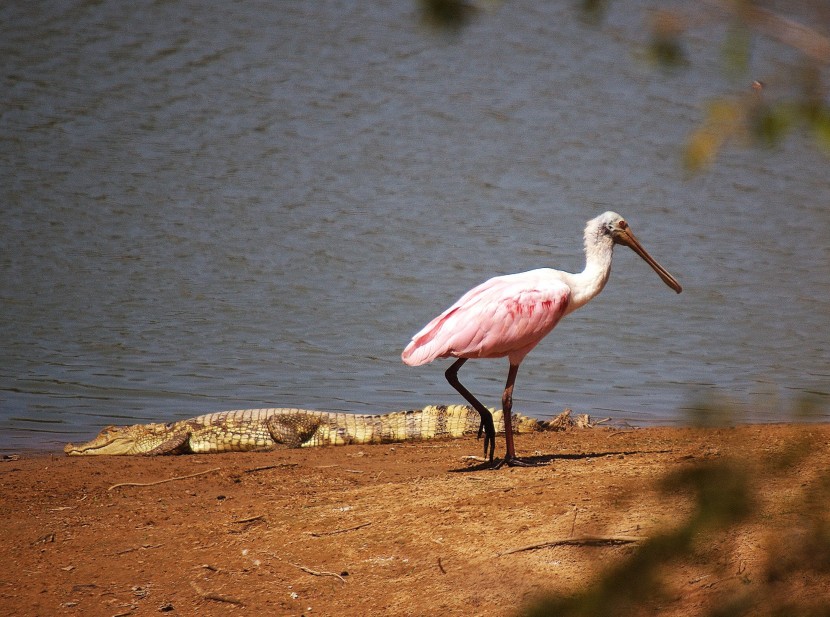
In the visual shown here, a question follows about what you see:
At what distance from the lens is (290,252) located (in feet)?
42.7

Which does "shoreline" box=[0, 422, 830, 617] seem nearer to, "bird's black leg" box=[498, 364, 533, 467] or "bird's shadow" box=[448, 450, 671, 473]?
"bird's shadow" box=[448, 450, 671, 473]

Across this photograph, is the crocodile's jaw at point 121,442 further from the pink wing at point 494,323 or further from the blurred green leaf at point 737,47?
the blurred green leaf at point 737,47

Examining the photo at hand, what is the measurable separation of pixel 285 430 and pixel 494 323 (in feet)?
9.15

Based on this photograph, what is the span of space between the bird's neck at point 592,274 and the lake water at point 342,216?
1212mm

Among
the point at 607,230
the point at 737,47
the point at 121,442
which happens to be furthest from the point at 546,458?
the point at 737,47

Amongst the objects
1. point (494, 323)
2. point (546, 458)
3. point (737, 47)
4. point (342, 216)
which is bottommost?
point (342, 216)

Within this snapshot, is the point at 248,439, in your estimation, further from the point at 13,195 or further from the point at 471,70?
the point at 471,70

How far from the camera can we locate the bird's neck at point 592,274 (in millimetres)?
5316

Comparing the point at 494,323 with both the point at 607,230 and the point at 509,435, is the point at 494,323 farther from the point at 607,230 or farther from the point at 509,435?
the point at 607,230

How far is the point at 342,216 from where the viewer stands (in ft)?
46.7

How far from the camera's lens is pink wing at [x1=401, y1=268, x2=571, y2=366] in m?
5.00

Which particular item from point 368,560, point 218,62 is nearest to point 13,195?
point 218,62

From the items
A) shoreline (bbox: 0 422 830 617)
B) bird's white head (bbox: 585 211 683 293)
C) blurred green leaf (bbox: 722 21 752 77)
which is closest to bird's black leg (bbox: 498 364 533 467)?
shoreline (bbox: 0 422 830 617)

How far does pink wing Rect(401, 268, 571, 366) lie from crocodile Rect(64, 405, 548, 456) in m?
1.94
